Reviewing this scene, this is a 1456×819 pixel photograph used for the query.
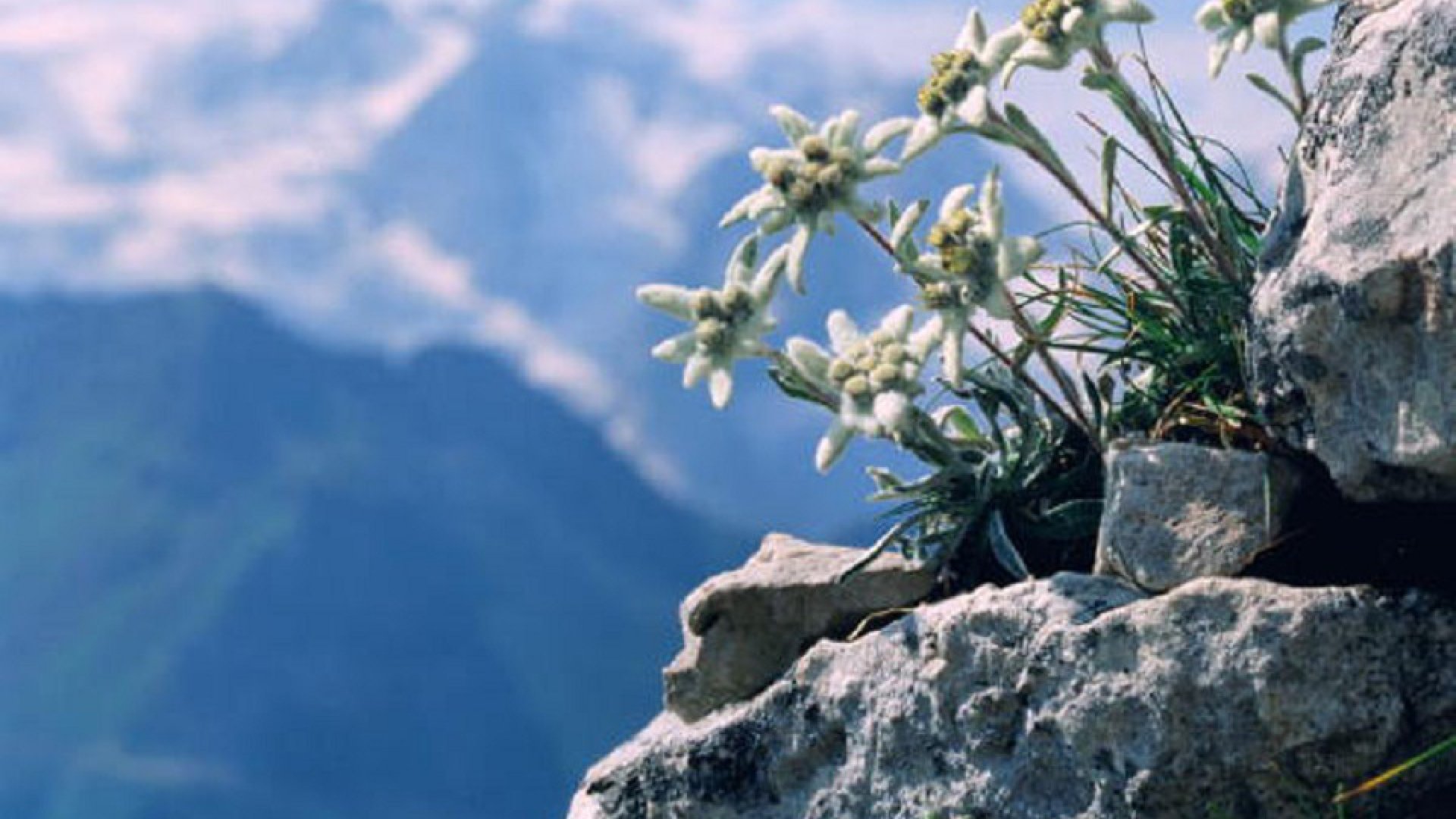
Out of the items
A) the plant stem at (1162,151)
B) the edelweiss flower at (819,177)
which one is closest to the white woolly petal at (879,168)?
the edelweiss flower at (819,177)

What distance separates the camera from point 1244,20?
179 inches

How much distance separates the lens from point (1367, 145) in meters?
4.18

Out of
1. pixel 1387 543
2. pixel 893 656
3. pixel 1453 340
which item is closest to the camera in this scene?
pixel 1453 340

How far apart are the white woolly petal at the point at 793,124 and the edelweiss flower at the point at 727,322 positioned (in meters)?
0.27

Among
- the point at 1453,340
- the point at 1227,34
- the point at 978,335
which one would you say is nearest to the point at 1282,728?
the point at 1453,340

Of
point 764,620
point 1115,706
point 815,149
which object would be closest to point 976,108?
point 815,149

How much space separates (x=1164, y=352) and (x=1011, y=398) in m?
0.40

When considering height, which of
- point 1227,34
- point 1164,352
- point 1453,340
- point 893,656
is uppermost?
point 1227,34

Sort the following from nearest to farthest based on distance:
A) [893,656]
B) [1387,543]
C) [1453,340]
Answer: [1453,340] < [1387,543] < [893,656]

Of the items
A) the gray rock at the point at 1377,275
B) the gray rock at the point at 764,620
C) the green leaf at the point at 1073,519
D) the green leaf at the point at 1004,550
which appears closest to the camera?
the gray rock at the point at 1377,275

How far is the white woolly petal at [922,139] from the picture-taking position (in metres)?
4.62

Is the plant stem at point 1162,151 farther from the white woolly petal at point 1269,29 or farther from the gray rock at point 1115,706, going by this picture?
the gray rock at point 1115,706

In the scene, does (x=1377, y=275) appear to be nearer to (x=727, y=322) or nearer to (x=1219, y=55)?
(x=1219, y=55)

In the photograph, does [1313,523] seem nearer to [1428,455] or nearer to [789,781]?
[1428,455]
